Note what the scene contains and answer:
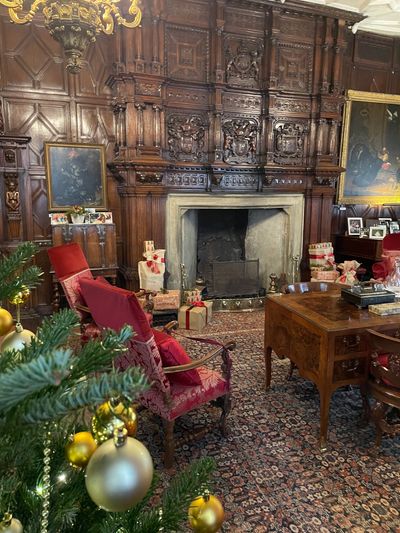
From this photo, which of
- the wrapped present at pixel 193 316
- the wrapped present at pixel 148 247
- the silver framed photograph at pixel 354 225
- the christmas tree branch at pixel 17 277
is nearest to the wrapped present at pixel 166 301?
the wrapped present at pixel 193 316

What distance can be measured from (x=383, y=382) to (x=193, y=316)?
8.59ft

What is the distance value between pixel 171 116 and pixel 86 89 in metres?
1.11

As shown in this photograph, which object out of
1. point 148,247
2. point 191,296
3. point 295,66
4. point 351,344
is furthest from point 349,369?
point 295,66

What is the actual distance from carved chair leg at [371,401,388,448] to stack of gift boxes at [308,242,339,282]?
3.32 metres

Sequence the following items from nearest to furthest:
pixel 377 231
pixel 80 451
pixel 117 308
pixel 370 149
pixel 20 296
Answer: pixel 80 451
pixel 20 296
pixel 117 308
pixel 377 231
pixel 370 149

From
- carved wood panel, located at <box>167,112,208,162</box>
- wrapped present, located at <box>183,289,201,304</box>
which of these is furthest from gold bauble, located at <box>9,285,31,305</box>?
carved wood panel, located at <box>167,112,208,162</box>

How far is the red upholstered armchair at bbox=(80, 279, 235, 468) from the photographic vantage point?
1929mm

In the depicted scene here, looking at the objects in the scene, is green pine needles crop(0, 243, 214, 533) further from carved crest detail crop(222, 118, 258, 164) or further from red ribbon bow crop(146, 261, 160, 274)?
carved crest detail crop(222, 118, 258, 164)

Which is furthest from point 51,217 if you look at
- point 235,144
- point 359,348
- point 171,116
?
point 359,348

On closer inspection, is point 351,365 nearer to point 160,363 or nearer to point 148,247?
point 160,363

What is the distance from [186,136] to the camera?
5.00 m

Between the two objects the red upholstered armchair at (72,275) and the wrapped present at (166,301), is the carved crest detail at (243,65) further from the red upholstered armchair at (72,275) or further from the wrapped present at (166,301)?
the red upholstered armchair at (72,275)

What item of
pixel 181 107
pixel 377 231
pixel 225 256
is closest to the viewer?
pixel 181 107

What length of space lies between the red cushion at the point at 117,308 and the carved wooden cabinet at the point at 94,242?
8.20 ft
